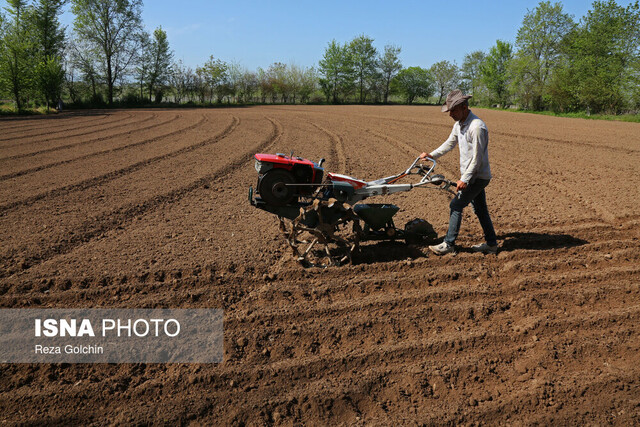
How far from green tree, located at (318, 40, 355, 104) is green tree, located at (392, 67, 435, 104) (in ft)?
37.5

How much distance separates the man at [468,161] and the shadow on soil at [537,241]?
56 centimetres

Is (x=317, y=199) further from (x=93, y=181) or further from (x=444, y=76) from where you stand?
(x=444, y=76)

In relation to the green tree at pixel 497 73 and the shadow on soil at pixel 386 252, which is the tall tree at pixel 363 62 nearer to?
the green tree at pixel 497 73

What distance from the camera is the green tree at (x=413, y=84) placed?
268 feet

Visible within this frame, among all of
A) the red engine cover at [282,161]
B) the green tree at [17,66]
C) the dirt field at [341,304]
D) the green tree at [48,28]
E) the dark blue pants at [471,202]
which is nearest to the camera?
the dirt field at [341,304]

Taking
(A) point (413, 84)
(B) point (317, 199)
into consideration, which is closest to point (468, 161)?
(B) point (317, 199)

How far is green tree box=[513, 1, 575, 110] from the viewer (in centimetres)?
4750

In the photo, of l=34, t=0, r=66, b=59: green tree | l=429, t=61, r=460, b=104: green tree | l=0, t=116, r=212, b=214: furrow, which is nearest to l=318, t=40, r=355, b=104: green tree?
l=429, t=61, r=460, b=104: green tree

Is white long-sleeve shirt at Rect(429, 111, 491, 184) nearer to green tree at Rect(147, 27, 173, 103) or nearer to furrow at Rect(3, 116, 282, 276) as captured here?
furrow at Rect(3, 116, 282, 276)

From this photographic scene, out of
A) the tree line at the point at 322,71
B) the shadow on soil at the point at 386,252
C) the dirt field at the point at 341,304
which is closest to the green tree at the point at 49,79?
the tree line at the point at 322,71

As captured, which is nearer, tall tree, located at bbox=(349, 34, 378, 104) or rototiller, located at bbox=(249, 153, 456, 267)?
rototiller, located at bbox=(249, 153, 456, 267)

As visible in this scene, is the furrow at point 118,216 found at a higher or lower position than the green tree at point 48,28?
lower

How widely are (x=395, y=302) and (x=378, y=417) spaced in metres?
1.56

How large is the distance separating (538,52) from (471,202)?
54875 millimetres
